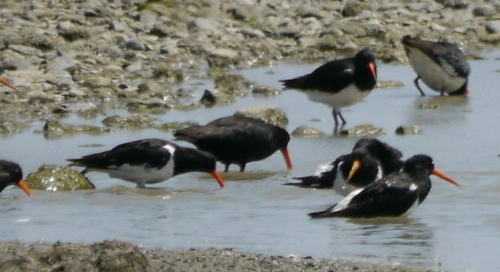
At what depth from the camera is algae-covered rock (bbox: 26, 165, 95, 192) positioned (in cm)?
880

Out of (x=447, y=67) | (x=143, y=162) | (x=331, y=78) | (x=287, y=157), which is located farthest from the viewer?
(x=447, y=67)

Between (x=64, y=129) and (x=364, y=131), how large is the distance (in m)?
2.85

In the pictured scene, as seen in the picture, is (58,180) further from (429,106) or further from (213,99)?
(429,106)

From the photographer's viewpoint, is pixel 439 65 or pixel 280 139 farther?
pixel 439 65

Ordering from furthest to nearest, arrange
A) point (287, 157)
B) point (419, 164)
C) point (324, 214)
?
1. point (287, 157)
2. point (419, 164)
3. point (324, 214)

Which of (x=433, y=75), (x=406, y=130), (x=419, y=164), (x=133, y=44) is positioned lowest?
(x=133, y=44)

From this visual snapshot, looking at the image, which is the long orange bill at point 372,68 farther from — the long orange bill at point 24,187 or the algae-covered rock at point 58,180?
the long orange bill at point 24,187

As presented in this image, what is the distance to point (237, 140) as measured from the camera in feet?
32.5

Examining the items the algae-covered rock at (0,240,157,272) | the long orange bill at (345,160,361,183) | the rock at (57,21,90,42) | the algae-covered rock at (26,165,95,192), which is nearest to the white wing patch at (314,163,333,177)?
the long orange bill at (345,160,361,183)

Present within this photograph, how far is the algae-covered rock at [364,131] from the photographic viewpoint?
37.0ft

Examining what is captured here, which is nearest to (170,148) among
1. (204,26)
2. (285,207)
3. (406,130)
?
(285,207)

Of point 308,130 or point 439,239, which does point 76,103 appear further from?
point 439,239

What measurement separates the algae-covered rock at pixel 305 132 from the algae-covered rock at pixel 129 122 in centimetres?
146

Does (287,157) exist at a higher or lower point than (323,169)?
lower
